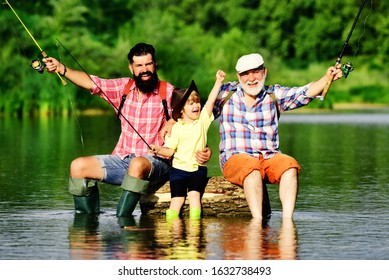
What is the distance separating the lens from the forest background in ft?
135

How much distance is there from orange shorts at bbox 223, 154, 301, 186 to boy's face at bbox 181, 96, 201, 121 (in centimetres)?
46

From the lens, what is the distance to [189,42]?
168ft

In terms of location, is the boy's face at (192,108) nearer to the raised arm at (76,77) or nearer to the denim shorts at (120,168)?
the denim shorts at (120,168)

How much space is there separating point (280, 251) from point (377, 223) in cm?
187

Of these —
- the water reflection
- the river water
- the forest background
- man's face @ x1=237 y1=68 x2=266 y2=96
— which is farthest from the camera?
the forest background

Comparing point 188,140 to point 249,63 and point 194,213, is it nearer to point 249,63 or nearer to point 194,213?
point 194,213

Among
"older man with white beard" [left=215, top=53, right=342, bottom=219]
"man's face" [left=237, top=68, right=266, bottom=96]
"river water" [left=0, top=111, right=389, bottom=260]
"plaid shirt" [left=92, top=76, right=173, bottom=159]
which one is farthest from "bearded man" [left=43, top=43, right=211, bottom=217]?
"man's face" [left=237, top=68, right=266, bottom=96]

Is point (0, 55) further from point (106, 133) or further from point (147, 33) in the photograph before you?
point (106, 133)

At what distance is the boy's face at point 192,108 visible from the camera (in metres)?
10.4

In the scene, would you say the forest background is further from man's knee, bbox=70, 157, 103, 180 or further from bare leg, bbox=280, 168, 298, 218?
man's knee, bbox=70, 157, 103, 180

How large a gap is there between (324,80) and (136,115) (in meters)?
1.59

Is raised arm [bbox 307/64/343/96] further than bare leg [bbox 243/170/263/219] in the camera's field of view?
Yes

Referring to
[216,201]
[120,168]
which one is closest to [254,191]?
[216,201]

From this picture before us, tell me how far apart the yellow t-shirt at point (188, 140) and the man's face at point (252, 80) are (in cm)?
40
